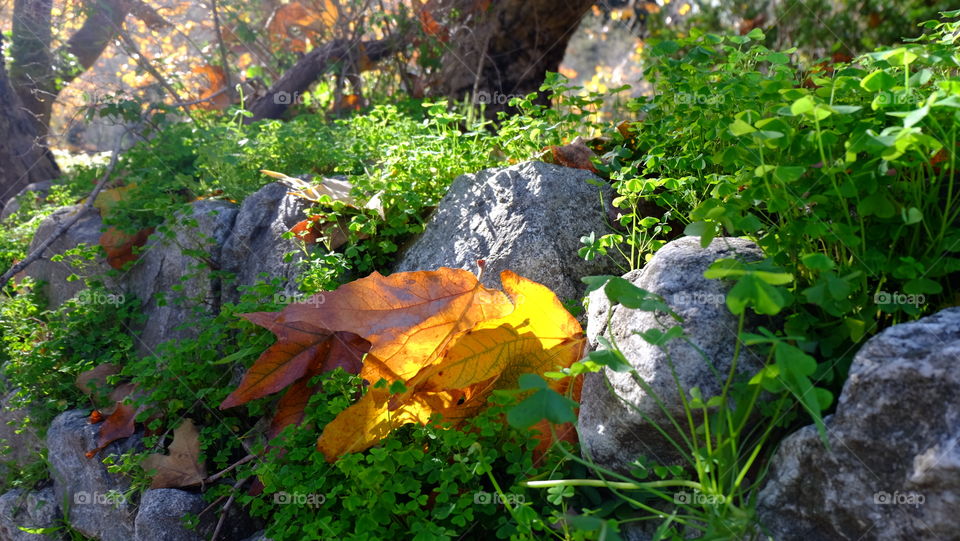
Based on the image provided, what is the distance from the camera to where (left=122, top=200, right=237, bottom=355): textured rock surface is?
3754 millimetres

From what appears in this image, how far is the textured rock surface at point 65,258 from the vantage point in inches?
179

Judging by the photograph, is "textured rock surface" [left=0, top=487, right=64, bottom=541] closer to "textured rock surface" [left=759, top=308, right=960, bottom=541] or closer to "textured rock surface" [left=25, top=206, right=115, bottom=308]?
"textured rock surface" [left=25, top=206, right=115, bottom=308]

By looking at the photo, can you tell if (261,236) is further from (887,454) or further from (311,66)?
(311,66)

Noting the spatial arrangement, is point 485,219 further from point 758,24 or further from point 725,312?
point 758,24

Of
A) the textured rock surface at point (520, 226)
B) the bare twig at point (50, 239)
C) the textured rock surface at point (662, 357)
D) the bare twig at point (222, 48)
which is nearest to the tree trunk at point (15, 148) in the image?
the bare twig at point (222, 48)

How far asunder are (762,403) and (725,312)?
0.30 m

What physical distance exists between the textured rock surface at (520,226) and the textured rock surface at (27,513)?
1.94 meters

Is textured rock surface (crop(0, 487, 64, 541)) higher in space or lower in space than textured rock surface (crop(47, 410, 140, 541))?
lower

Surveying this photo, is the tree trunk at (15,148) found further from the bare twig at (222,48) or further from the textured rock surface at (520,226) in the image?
the textured rock surface at (520,226)

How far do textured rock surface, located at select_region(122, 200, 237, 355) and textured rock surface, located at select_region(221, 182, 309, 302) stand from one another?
9 cm

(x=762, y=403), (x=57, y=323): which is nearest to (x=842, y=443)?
(x=762, y=403)

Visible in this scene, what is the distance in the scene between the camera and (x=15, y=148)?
22.5 feet

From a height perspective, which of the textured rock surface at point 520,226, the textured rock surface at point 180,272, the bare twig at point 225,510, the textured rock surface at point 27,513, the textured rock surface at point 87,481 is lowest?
the textured rock surface at point 27,513

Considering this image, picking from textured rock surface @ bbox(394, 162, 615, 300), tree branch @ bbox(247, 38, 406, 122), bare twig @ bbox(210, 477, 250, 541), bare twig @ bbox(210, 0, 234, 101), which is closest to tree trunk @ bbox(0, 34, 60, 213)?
bare twig @ bbox(210, 0, 234, 101)
